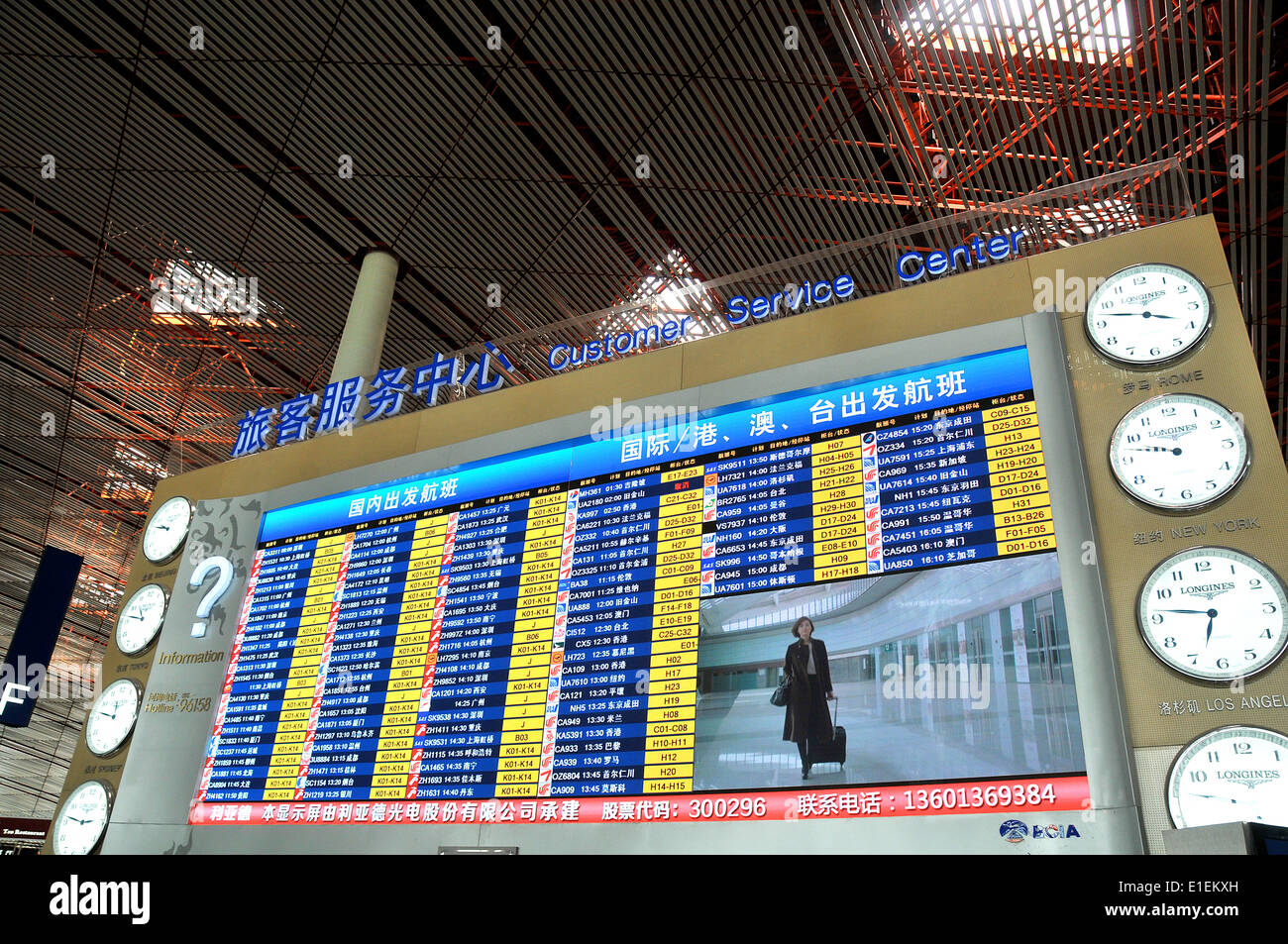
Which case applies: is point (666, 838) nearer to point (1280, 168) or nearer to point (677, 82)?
point (677, 82)

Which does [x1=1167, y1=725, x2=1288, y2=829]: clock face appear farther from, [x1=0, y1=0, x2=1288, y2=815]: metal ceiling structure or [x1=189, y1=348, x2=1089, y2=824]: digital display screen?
[x1=0, y1=0, x2=1288, y2=815]: metal ceiling structure

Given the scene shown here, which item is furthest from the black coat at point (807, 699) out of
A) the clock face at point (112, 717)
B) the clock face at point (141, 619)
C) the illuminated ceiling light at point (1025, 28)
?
the illuminated ceiling light at point (1025, 28)

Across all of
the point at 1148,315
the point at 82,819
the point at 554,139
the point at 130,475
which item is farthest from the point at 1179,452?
the point at 130,475

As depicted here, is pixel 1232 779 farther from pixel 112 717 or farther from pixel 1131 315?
pixel 112 717

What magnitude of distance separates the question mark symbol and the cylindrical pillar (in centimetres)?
434

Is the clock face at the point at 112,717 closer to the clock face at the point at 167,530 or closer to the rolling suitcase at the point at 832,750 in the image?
the clock face at the point at 167,530

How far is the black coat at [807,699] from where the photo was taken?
4762 mm

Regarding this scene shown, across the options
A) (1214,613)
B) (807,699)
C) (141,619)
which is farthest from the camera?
(141,619)

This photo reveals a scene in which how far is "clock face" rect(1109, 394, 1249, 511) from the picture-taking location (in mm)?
4438

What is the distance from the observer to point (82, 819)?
7.60 metres

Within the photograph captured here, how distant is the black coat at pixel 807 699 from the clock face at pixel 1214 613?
1.51 meters

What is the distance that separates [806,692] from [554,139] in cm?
954
